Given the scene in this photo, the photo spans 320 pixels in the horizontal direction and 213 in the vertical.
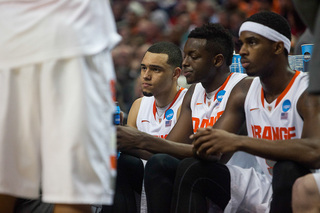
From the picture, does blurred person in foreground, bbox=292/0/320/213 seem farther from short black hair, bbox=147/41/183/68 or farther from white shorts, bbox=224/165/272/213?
short black hair, bbox=147/41/183/68

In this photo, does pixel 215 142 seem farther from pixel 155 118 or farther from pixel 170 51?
pixel 170 51

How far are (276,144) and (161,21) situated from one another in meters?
7.21

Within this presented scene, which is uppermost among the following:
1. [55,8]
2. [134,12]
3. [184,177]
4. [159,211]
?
[134,12]

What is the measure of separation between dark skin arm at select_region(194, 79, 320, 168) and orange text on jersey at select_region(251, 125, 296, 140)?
0.15 m

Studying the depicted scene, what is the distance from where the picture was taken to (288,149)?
2820mm

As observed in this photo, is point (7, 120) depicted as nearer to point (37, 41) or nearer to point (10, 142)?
point (10, 142)

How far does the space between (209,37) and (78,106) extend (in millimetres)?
2298

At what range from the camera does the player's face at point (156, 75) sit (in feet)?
14.7

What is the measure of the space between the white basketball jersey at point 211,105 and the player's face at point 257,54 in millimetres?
457

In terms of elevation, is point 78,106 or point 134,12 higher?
point 134,12

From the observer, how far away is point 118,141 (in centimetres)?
328

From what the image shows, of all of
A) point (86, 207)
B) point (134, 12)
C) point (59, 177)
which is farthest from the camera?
point (134, 12)

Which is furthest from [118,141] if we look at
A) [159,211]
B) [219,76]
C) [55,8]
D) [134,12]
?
[134,12]

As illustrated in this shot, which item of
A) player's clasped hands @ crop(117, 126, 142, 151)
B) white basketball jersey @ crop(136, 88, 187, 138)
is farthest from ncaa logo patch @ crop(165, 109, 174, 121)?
player's clasped hands @ crop(117, 126, 142, 151)
